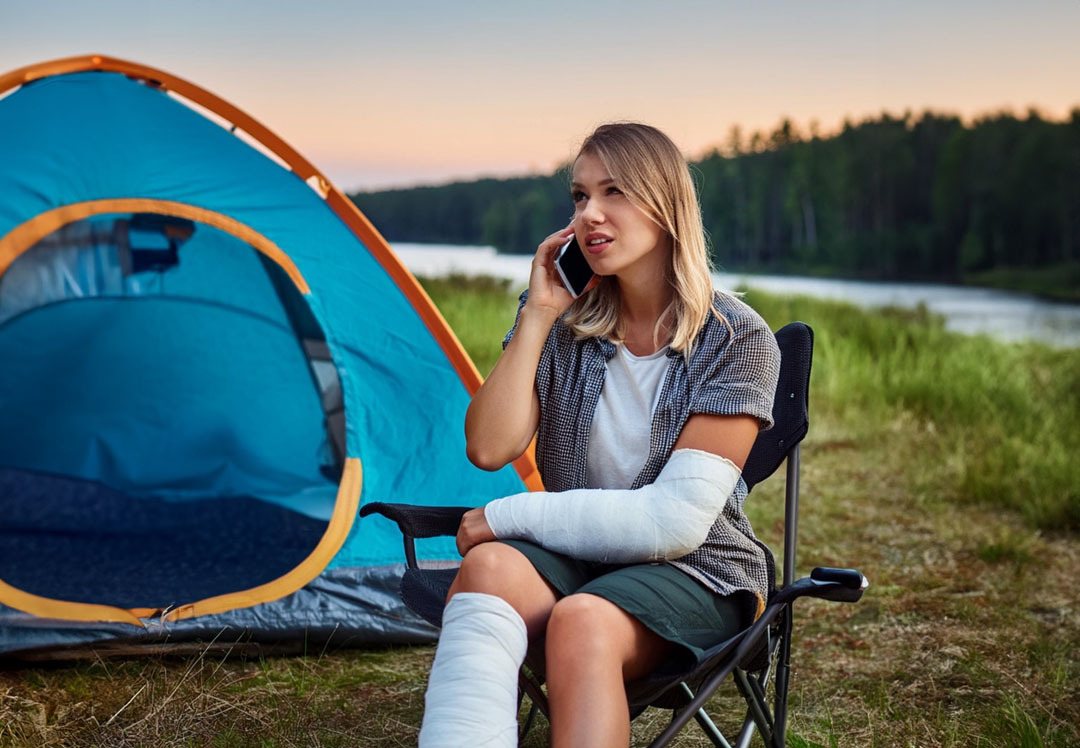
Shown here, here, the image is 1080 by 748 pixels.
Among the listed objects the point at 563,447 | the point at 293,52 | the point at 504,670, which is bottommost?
the point at 504,670

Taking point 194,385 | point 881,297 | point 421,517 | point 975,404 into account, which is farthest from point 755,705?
point 881,297

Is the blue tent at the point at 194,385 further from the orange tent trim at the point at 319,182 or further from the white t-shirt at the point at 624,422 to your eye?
the white t-shirt at the point at 624,422

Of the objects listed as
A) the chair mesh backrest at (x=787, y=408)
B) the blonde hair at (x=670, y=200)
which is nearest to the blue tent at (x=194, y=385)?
the chair mesh backrest at (x=787, y=408)

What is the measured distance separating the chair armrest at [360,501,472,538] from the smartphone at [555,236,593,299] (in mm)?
418

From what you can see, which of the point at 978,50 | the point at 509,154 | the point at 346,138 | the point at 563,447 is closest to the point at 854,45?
the point at 978,50

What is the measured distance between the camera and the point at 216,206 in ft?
8.86

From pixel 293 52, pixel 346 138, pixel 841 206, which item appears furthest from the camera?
pixel 841 206

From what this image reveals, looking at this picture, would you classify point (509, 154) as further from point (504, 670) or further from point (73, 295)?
point (504, 670)

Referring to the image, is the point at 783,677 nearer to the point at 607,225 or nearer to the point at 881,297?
the point at 607,225

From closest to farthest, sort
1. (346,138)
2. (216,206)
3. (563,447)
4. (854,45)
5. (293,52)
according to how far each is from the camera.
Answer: (563,447) < (216,206) < (293,52) < (346,138) < (854,45)

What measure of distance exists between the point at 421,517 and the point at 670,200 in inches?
26.8

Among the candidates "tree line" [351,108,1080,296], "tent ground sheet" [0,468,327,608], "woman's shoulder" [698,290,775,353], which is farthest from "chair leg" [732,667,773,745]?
"tree line" [351,108,1080,296]

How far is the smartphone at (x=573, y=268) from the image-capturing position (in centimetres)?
A: 171

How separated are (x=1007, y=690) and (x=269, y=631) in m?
1.70
